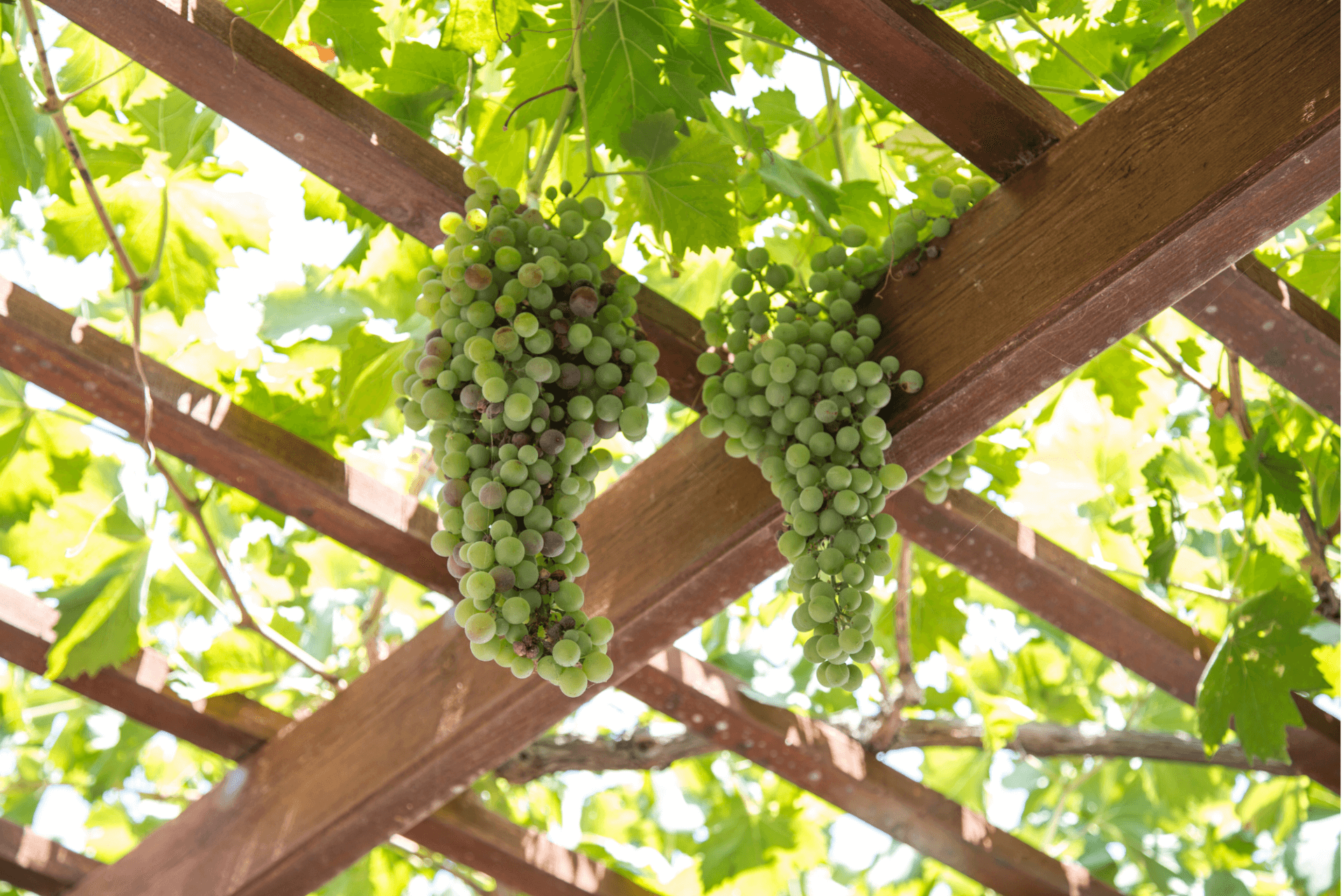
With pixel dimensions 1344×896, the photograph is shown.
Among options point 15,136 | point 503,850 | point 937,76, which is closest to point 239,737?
point 503,850

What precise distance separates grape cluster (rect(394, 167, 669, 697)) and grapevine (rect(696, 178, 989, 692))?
11 cm

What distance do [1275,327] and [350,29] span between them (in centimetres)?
114

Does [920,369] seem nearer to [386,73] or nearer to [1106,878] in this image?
[386,73]

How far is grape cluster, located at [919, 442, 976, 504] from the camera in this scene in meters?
1.14

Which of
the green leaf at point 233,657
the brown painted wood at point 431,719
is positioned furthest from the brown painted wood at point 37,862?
the green leaf at point 233,657

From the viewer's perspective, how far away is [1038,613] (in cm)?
153

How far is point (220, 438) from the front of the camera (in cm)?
132

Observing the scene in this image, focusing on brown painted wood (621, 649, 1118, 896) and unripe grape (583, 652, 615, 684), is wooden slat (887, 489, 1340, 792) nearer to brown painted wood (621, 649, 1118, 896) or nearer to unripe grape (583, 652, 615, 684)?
brown painted wood (621, 649, 1118, 896)

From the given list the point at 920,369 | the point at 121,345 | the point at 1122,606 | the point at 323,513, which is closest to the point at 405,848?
the point at 323,513

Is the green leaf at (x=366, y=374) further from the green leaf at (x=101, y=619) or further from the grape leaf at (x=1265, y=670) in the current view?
the grape leaf at (x=1265, y=670)

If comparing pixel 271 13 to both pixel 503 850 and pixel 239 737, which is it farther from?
pixel 503 850

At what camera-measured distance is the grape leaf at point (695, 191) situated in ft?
3.48

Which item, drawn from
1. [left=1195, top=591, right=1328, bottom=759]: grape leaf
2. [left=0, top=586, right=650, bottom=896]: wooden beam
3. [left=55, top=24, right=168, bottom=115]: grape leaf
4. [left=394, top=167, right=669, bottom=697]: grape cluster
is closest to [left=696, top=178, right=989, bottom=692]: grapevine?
[left=394, top=167, right=669, bottom=697]: grape cluster

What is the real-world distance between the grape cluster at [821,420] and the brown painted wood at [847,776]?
624mm
